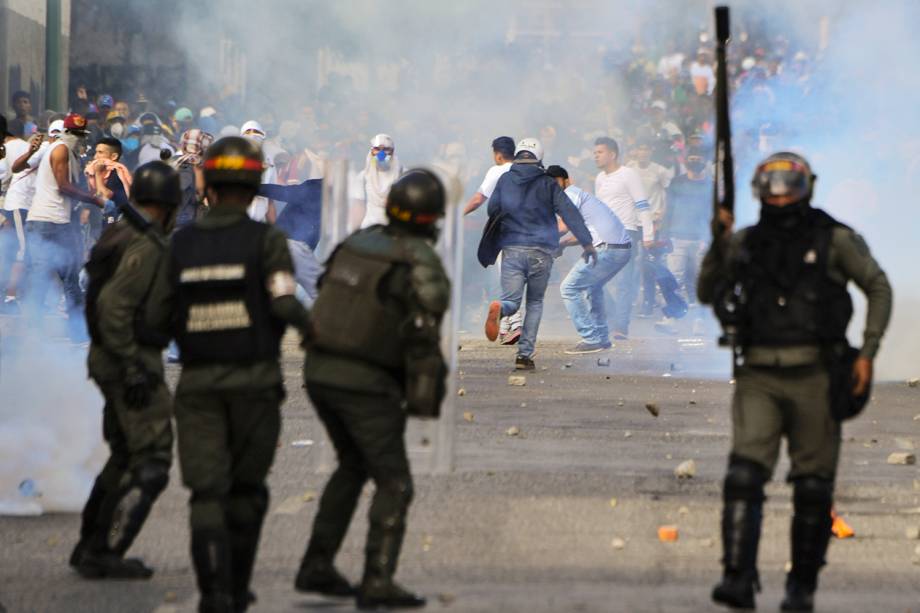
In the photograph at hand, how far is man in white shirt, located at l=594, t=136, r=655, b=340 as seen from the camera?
55.2 feet

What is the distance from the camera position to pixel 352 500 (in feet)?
21.8

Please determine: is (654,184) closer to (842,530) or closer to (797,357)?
(842,530)

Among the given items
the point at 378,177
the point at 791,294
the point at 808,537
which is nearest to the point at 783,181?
the point at 791,294

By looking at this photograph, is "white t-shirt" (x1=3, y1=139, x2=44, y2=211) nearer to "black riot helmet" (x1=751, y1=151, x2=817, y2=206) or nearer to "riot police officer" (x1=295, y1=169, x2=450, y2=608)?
"riot police officer" (x1=295, y1=169, x2=450, y2=608)

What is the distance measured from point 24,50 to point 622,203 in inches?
422

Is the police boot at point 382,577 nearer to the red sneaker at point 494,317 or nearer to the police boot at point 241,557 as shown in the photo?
the police boot at point 241,557

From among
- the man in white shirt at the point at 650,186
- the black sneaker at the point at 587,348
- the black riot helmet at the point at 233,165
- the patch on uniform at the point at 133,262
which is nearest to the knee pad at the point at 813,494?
the black riot helmet at the point at 233,165

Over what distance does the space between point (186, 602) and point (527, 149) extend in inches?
308

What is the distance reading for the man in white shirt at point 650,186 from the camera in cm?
1917

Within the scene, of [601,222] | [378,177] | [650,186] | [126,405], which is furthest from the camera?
[650,186]

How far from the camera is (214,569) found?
240 inches

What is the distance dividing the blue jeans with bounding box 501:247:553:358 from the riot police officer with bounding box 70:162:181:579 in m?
6.83

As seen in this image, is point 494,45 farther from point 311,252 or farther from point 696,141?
point 311,252

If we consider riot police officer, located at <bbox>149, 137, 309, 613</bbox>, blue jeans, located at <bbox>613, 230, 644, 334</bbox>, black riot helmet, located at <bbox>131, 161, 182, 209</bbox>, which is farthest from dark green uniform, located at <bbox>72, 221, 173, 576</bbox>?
blue jeans, located at <bbox>613, 230, 644, 334</bbox>
